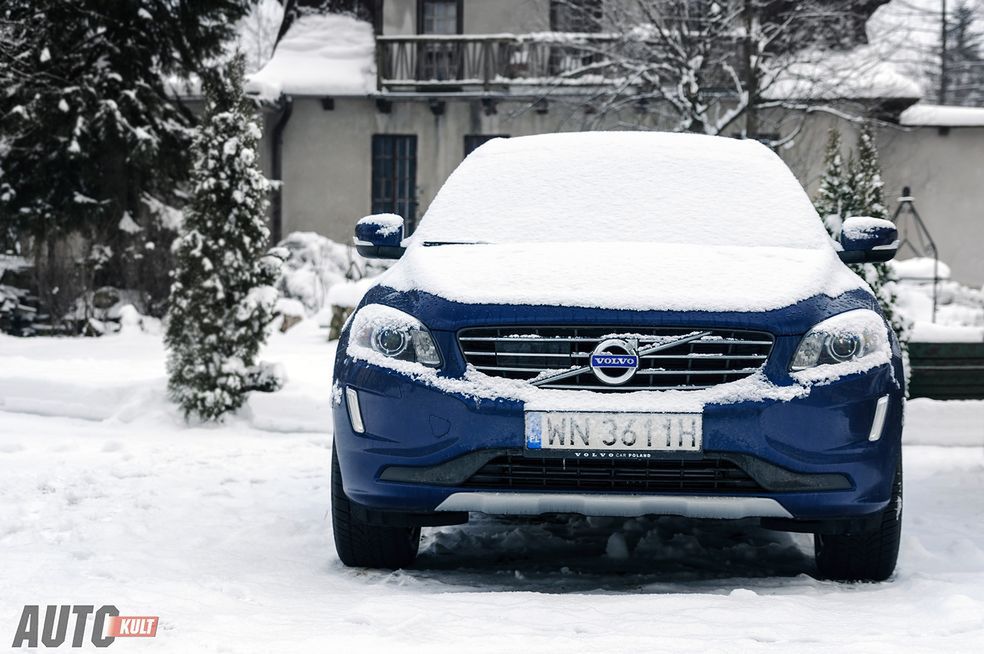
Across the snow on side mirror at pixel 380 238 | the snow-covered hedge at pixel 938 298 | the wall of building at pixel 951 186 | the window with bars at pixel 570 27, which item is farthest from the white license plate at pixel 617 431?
the wall of building at pixel 951 186

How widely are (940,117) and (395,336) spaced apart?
73.0 feet

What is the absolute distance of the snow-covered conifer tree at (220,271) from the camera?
29.0 feet

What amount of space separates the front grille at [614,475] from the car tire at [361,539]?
22.0 inches

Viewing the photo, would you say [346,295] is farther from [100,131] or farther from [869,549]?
[869,549]

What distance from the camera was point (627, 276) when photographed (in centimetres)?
408

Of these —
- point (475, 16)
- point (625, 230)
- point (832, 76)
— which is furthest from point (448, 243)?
point (475, 16)

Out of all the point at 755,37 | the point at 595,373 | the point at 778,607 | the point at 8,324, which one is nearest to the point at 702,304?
the point at 595,373

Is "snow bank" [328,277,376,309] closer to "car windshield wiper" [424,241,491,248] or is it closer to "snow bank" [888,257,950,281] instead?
"snow bank" [888,257,950,281]

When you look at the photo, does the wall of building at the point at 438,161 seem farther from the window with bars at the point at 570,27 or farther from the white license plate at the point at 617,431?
the white license plate at the point at 617,431

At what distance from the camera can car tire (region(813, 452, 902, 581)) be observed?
4145 millimetres

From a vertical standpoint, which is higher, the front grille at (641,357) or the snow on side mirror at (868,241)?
the snow on side mirror at (868,241)

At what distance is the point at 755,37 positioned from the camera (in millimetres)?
16750

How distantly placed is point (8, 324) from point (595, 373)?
15047 mm

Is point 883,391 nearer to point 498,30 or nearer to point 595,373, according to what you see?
point 595,373
